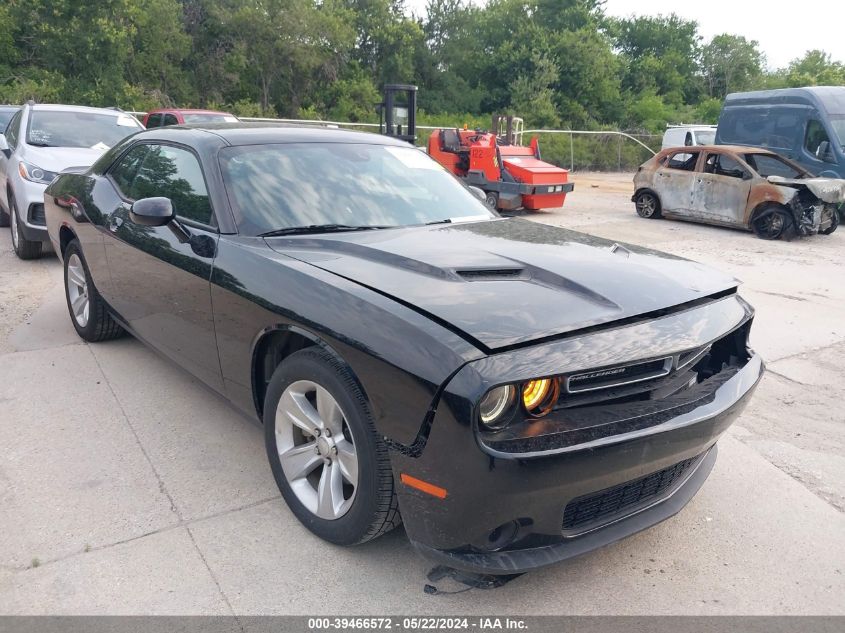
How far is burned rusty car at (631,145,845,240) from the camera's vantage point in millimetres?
10844

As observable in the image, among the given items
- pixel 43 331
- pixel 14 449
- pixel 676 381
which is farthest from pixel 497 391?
pixel 43 331

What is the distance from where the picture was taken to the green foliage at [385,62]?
25.8m

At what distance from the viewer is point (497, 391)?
2.13 meters

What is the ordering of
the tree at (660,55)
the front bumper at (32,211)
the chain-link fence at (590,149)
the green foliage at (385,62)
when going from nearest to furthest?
1. the front bumper at (32,211)
2. the chain-link fence at (590,149)
3. the green foliage at (385,62)
4. the tree at (660,55)

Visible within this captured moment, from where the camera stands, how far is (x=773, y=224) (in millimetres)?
11070

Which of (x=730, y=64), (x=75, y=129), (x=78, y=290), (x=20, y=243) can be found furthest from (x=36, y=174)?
(x=730, y=64)

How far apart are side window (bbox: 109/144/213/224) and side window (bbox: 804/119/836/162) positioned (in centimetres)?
1225

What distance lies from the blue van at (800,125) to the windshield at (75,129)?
11.4 meters

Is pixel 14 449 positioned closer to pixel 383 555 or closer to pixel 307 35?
pixel 383 555

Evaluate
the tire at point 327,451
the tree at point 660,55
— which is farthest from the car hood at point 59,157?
the tree at point 660,55

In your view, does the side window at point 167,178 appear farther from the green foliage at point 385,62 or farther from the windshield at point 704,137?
the green foliage at point 385,62

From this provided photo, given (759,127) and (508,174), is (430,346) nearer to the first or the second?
(508,174)

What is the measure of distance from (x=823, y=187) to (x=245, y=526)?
10906 mm

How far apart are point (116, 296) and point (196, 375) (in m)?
1.11
